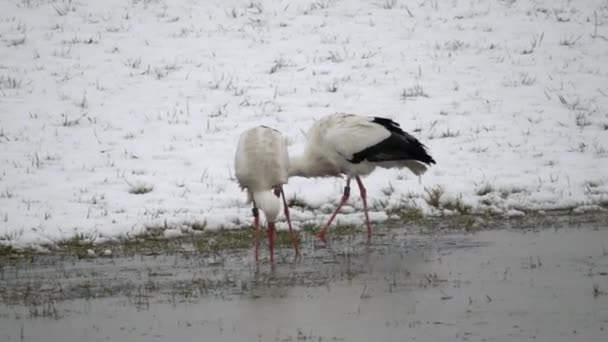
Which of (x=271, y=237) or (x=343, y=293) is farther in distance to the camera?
(x=271, y=237)

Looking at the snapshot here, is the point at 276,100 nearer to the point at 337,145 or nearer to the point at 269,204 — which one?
the point at 337,145

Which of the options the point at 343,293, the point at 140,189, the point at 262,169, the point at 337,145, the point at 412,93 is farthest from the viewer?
the point at 412,93

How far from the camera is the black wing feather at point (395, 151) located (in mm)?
11567

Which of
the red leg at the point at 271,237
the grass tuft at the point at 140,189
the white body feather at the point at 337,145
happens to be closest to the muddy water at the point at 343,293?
the red leg at the point at 271,237

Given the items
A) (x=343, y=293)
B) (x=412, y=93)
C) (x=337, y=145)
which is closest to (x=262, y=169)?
(x=337, y=145)

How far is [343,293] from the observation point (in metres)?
8.16

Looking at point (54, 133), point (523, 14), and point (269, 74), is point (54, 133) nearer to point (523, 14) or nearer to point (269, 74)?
point (269, 74)

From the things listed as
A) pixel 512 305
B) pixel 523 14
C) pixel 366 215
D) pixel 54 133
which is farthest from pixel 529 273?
pixel 523 14

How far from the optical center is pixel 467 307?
755cm

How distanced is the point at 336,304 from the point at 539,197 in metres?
4.79

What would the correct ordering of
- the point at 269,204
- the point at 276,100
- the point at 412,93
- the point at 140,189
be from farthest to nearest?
the point at 412,93, the point at 276,100, the point at 140,189, the point at 269,204

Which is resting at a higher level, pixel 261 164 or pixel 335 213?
pixel 261 164

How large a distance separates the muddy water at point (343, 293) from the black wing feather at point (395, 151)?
4.48 ft

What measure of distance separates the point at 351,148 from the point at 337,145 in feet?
0.56
